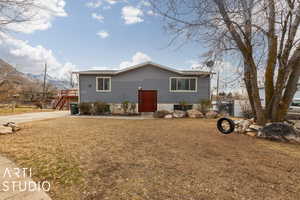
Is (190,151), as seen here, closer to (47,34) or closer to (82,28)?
(47,34)

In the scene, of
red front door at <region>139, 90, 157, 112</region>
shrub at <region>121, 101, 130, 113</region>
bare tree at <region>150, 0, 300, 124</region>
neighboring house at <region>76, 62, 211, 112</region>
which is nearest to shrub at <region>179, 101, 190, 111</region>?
neighboring house at <region>76, 62, 211, 112</region>

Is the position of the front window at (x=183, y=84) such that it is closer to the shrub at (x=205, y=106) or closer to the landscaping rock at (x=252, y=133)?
the shrub at (x=205, y=106)

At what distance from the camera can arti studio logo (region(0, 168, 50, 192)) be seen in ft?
6.31

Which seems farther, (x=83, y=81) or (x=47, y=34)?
(x=83, y=81)

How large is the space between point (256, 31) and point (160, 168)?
633 cm

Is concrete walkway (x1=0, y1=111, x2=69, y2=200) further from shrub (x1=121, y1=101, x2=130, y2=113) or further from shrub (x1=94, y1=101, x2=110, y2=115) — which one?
shrub (x1=94, y1=101, x2=110, y2=115)

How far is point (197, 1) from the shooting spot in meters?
5.08

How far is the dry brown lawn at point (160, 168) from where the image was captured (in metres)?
1.91

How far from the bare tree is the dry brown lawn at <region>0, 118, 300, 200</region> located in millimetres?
2400

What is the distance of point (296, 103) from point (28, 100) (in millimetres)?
30403

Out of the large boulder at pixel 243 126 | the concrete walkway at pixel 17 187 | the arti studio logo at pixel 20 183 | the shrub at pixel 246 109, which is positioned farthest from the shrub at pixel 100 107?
the shrub at pixel 246 109

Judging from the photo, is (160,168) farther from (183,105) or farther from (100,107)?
(100,107)

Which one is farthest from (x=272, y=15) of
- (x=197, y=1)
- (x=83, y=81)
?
(x=83, y=81)

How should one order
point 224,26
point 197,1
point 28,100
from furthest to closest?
point 28,100 → point 224,26 → point 197,1
